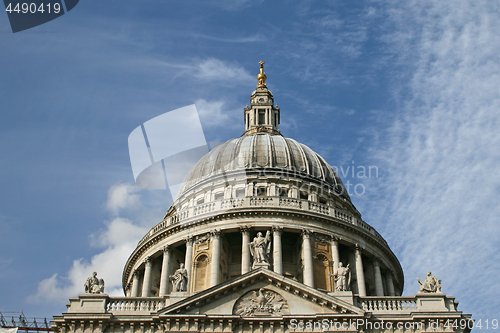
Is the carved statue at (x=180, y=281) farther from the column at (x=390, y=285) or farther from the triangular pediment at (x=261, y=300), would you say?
the column at (x=390, y=285)

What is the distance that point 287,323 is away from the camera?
30.9 m

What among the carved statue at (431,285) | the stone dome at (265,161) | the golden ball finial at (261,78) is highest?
the golden ball finial at (261,78)

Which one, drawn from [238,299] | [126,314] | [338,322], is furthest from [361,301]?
[126,314]

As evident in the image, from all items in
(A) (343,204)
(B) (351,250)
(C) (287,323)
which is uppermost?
(A) (343,204)

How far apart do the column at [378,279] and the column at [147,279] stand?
1772 cm

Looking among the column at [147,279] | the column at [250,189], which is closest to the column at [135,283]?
the column at [147,279]

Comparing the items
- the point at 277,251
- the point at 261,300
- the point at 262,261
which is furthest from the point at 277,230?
the point at 261,300

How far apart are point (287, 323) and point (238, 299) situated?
9.54ft

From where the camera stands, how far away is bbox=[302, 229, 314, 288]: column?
4292 centimetres

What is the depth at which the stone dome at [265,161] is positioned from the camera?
52.7m

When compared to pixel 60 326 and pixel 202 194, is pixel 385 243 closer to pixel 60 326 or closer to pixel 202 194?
pixel 202 194

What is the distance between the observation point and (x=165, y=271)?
46594 mm

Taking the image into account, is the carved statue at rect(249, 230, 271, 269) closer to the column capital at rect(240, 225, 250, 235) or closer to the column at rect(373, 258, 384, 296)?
the column capital at rect(240, 225, 250, 235)

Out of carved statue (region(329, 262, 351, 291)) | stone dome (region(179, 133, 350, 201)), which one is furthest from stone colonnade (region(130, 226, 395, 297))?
carved statue (region(329, 262, 351, 291))
